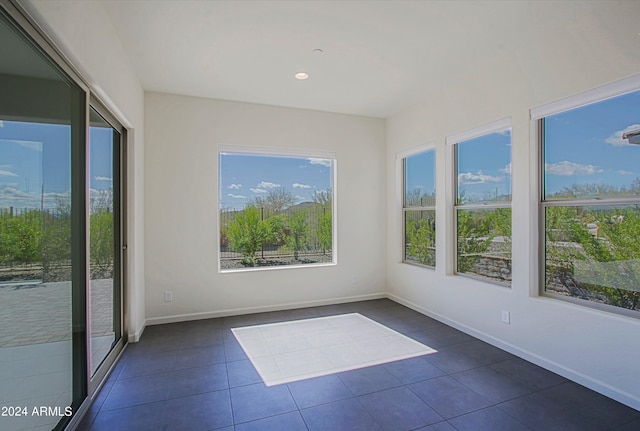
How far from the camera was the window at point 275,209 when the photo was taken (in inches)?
179

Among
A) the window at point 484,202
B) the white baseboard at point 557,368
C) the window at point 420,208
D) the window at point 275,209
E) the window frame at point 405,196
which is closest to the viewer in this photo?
the white baseboard at point 557,368

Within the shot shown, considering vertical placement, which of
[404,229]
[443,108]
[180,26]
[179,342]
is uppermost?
[180,26]

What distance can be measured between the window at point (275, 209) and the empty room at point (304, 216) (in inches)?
1.3

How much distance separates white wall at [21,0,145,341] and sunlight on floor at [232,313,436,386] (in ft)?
4.03

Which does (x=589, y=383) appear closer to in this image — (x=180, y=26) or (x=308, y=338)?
(x=308, y=338)

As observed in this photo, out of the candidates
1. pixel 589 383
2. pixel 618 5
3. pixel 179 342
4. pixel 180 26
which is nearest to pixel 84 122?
pixel 180 26

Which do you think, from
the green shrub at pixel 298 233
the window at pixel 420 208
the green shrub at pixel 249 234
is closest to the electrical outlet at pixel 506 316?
the window at pixel 420 208

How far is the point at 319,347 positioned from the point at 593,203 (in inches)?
104

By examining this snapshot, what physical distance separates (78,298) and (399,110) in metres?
4.31

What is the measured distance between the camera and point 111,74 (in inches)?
104

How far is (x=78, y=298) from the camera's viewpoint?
2.10 m

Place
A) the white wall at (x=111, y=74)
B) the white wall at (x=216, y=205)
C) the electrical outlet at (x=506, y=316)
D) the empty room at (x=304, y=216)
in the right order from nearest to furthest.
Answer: the white wall at (x=111, y=74) < the empty room at (x=304, y=216) < the electrical outlet at (x=506, y=316) < the white wall at (x=216, y=205)

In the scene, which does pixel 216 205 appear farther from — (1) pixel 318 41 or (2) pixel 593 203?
(2) pixel 593 203

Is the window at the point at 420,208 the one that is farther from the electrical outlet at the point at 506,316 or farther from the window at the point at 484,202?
the electrical outlet at the point at 506,316
